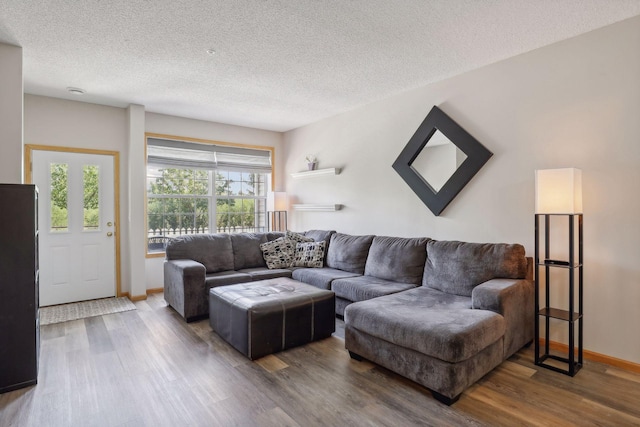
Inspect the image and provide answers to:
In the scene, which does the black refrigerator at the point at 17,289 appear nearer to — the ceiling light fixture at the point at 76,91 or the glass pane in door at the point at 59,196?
the ceiling light fixture at the point at 76,91

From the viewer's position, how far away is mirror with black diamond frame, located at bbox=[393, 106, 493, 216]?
3391 millimetres

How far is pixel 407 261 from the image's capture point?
3.50 metres

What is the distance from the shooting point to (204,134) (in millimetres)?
5281

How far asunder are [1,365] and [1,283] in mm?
525

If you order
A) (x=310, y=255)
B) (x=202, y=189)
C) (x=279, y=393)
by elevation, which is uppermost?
(x=202, y=189)

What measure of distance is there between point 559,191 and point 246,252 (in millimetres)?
3412

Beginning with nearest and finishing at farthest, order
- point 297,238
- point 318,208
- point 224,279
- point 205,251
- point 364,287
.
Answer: point 364,287
point 224,279
point 205,251
point 297,238
point 318,208

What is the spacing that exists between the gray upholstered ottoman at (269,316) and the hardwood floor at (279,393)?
0.11 metres

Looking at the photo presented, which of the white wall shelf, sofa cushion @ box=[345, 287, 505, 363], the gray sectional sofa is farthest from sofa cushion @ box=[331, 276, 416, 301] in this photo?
the white wall shelf

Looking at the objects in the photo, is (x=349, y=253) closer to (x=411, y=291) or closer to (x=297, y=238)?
(x=297, y=238)

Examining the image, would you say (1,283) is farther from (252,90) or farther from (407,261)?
(407,261)

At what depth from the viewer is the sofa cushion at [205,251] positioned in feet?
13.5

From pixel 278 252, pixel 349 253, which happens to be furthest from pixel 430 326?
pixel 278 252

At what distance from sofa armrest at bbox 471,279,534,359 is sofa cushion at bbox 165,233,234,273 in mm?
2869
